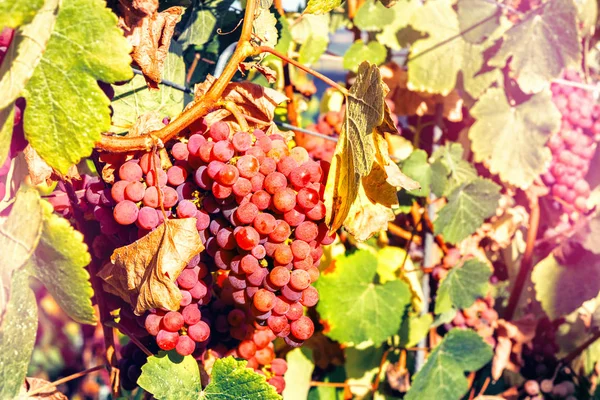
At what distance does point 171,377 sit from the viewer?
0.74 m

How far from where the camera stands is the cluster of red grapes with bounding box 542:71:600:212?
4.75 ft

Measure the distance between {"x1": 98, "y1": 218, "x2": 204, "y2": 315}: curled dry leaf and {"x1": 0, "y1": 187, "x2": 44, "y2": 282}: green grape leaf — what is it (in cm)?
9

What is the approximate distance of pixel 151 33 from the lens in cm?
71

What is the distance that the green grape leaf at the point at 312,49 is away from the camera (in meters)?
1.38

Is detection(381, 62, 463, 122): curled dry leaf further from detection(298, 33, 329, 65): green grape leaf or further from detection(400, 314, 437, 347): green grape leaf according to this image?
detection(400, 314, 437, 347): green grape leaf

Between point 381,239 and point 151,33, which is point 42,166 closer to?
point 151,33

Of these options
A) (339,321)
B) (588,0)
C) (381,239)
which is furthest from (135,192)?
(588,0)

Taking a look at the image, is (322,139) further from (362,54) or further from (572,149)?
(572,149)

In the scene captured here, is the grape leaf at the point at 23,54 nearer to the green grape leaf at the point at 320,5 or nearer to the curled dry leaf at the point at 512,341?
the green grape leaf at the point at 320,5

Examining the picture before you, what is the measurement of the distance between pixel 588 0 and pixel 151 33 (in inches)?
52.3

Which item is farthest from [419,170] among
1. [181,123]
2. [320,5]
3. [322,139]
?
[181,123]

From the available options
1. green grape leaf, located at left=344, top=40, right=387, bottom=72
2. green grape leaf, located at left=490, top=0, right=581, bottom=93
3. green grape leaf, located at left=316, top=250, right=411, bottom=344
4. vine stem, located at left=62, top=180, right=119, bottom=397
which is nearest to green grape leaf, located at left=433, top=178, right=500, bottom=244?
green grape leaf, located at left=316, top=250, right=411, bottom=344

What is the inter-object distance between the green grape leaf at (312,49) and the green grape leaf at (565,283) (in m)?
0.76

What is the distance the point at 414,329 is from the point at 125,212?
87 cm
